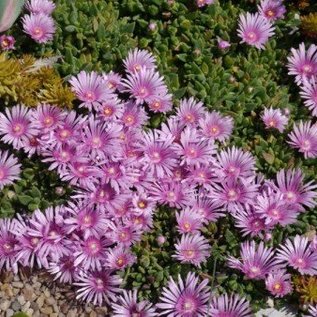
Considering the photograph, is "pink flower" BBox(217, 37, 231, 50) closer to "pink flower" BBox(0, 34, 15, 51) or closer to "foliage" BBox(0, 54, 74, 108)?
"foliage" BBox(0, 54, 74, 108)

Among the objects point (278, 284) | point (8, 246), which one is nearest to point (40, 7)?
point (8, 246)

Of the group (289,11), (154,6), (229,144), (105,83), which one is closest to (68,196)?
(105,83)

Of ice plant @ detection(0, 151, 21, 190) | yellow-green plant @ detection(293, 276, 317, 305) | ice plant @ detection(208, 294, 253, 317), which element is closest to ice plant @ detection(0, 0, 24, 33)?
ice plant @ detection(0, 151, 21, 190)

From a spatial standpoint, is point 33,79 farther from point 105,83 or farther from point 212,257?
point 212,257

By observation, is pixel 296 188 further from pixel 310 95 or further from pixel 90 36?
pixel 90 36

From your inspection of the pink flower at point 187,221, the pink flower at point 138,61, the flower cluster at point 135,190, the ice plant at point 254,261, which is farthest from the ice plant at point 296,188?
the pink flower at point 138,61

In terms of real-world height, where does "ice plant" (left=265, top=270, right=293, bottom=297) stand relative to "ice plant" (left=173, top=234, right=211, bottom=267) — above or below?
below
